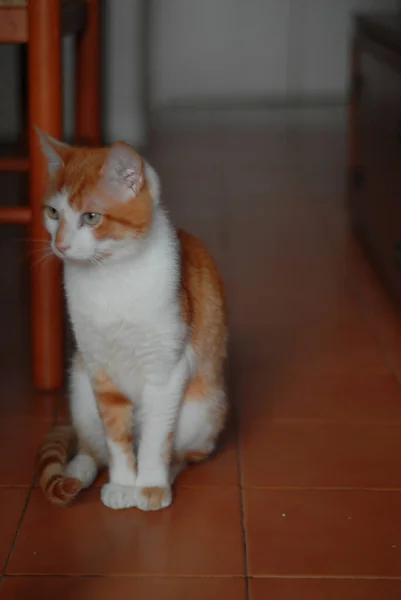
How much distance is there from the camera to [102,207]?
1.26m

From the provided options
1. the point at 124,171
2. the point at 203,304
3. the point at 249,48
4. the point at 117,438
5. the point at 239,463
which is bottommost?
the point at 239,463

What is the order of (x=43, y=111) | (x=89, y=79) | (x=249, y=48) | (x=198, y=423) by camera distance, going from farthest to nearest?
(x=249, y=48), (x=89, y=79), (x=43, y=111), (x=198, y=423)

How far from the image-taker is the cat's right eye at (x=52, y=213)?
4.26ft

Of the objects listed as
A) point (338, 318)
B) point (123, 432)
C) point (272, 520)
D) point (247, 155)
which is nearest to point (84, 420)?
point (123, 432)

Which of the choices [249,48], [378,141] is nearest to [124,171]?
[378,141]

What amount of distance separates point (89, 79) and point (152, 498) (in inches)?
44.9

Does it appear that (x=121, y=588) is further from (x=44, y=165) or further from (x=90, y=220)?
(x=44, y=165)

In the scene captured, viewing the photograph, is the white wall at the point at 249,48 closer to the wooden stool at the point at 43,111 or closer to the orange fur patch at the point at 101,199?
the wooden stool at the point at 43,111

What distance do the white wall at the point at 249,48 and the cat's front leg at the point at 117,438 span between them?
4.13m

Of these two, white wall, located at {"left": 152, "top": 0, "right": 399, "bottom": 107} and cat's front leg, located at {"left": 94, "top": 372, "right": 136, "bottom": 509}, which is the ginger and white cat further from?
white wall, located at {"left": 152, "top": 0, "right": 399, "bottom": 107}

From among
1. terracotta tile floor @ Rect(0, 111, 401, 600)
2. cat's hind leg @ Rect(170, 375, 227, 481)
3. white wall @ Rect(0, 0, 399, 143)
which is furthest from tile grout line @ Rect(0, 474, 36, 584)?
white wall @ Rect(0, 0, 399, 143)

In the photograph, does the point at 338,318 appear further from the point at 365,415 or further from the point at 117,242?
the point at 117,242

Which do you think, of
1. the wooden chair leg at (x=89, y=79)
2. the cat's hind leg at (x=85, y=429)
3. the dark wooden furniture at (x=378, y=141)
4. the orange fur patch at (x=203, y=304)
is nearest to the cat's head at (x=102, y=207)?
the orange fur patch at (x=203, y=304)

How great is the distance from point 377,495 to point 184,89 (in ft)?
13.9
